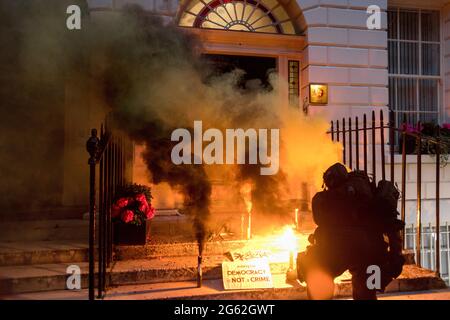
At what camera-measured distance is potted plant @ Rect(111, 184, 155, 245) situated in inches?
193

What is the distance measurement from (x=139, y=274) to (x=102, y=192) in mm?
1072

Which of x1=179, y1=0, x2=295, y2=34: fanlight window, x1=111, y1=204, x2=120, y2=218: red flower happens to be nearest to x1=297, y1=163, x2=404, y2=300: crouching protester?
x1=111, y1=204, x2=120, y2=218: red flower

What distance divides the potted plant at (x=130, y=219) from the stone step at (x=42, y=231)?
0.72 metres

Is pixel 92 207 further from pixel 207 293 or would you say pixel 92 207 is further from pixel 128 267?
pixel 207 293

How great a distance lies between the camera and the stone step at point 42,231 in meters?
5.36

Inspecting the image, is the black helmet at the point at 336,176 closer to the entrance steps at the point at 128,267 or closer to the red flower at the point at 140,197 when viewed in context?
the entrance steps at the point at 128,267

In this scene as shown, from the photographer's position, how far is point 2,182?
6371 millimetres

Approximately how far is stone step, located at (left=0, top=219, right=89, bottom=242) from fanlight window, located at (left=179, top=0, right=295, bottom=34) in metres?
4.02

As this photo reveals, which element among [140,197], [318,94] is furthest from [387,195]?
[318,94]

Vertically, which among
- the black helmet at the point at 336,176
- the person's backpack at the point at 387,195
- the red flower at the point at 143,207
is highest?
the black helmet at the point at 336,176

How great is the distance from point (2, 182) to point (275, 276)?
15.5 feet

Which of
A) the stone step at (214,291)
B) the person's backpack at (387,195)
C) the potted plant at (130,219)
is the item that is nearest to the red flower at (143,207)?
the potted plant at (130,219)
